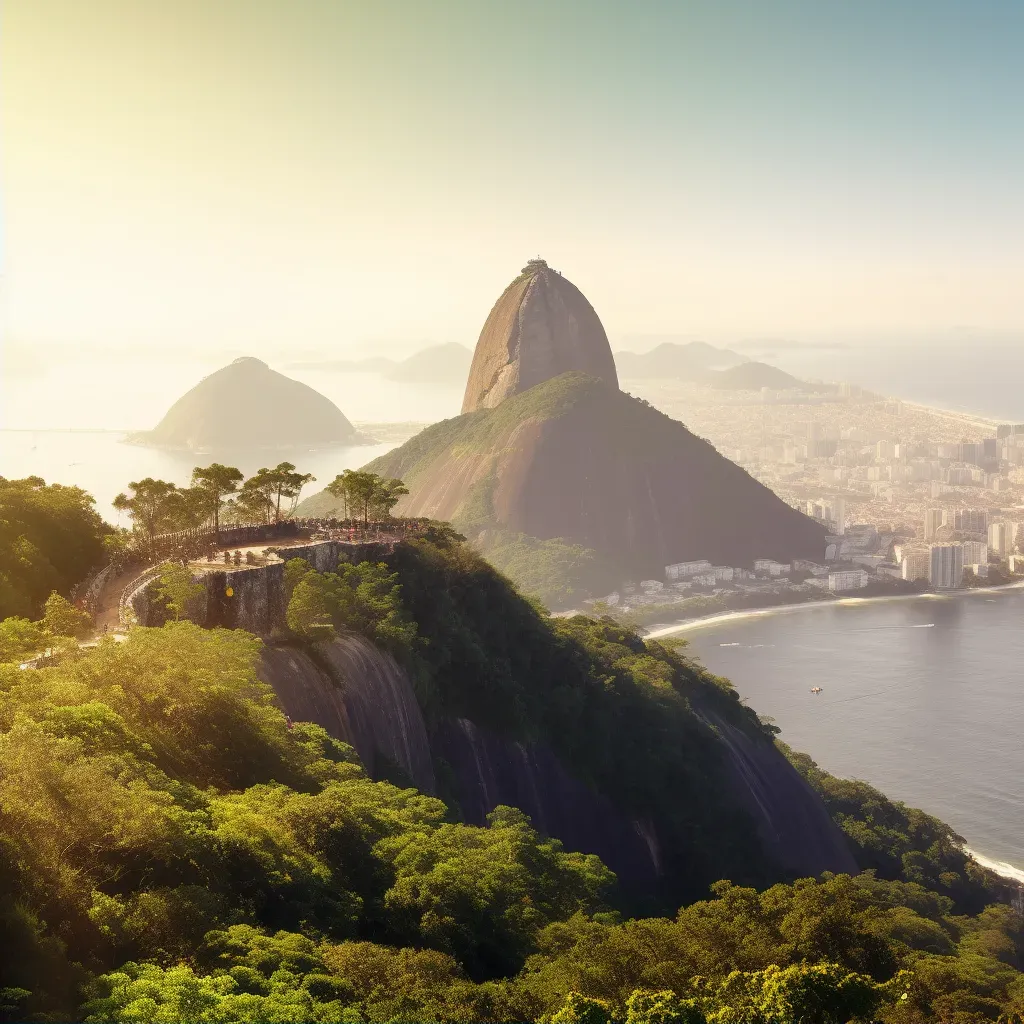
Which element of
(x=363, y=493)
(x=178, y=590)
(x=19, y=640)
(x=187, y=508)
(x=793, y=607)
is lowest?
(x=793, y=607)

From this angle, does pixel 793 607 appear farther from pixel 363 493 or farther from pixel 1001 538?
pixel 363 493

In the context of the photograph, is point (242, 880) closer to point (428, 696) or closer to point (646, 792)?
point (428, 696)

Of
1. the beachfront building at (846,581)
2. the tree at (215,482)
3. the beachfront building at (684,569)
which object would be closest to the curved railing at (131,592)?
the tree at (215,482)

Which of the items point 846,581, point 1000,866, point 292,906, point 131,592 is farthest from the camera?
point 846,581

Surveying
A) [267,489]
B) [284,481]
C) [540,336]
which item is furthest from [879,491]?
[267,489]

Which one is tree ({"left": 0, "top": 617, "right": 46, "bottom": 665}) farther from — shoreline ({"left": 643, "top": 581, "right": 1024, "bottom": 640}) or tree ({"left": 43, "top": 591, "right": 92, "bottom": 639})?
shoreline ({"left": 643, "top": 581, "right": 1024, "bottom": 640})

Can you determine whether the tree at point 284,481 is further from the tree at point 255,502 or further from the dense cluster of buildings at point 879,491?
the dense cluster of buildings at point 879,491

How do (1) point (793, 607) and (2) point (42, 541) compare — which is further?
(1) point (793, 607)

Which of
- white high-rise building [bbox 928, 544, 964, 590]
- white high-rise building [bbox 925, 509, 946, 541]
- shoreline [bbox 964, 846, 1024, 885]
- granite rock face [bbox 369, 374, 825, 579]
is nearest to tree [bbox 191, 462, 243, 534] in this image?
shoreline [bbox 964, 846, 1024, 885]
